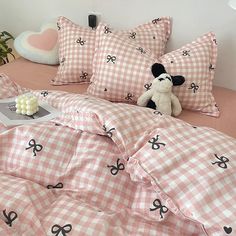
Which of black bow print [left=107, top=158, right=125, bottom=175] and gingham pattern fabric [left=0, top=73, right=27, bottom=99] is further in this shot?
gingham pattern fabric [left=0, top=73, right=27, bottom=99]

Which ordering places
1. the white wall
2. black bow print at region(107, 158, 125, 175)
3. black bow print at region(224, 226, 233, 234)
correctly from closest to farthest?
black bow print at region(224, 226, 233, 234) → black bow print at region(107, 158, 125, 175) → the white wall

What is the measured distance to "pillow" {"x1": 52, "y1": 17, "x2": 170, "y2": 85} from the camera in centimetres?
183

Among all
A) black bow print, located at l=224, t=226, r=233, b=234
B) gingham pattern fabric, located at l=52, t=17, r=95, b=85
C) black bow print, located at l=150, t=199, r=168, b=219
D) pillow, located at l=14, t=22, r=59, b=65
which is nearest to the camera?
black bow print, located at l=224, t=226, r=233, b=234

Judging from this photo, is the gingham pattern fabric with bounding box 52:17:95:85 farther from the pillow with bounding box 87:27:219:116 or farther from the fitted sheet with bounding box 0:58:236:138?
the pillow with bounding box 87:27:219:116

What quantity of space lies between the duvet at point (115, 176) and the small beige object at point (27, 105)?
0.14 m

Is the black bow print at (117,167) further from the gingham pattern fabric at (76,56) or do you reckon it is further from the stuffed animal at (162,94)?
the gingham pattern fabric at (76,56)

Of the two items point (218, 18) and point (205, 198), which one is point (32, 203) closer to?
point (205, 198)

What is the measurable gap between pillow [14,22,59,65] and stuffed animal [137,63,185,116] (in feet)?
2.58

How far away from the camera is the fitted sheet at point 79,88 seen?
5.07 ft

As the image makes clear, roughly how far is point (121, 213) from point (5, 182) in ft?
1.18

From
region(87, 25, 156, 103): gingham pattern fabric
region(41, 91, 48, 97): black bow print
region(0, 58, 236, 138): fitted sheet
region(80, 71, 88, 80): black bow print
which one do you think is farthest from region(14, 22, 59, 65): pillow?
region(41, 91, 48, 97): black bow print

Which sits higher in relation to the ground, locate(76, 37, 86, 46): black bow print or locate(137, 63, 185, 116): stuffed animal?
locate(76, 37, 86, 46): black bow print

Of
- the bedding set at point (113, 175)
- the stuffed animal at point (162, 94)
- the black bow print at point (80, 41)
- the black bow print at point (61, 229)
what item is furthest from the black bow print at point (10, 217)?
the black bow print at point (80, 41)

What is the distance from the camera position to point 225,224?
0.81 m
